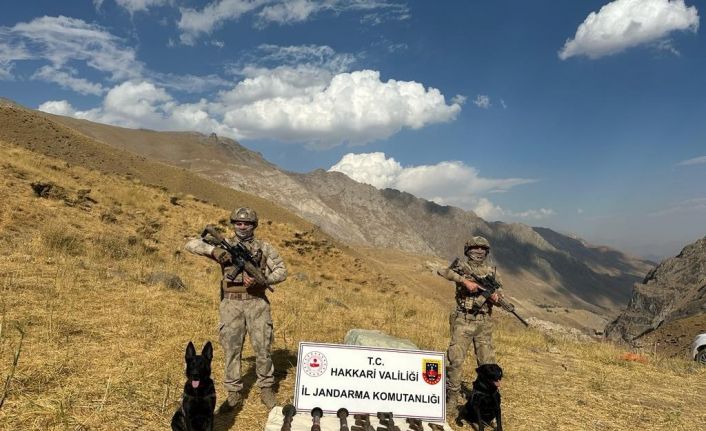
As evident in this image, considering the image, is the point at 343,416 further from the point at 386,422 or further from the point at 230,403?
the point at 230,403

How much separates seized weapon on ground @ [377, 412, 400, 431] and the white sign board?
9 cm

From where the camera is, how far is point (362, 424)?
5301 mm

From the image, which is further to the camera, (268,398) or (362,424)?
(268,398)

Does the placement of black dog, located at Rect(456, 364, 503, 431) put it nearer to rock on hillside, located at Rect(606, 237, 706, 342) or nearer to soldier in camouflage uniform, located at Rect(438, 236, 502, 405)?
soldier in camouflage uniform, located at Rect(438, 236, 502, 405)

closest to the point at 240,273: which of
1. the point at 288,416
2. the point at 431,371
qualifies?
the point at 288,416

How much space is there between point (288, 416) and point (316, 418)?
0.35 m

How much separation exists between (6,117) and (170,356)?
56.3 m

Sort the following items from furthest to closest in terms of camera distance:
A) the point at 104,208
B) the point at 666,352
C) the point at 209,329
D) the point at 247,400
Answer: the point at 104,208 → the point at 666,352 → the point at 209,329 → the point at 247,400

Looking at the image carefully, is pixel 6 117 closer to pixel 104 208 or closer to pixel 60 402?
pixel 104 208

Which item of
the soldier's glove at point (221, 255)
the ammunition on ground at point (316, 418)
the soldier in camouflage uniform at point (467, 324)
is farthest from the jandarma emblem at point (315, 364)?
the soldier in camouflage uniform at point (467, 324)

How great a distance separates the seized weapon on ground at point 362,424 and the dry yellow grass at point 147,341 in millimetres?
1402

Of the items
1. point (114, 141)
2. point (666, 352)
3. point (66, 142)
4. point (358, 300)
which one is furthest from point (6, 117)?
point (114, 141)

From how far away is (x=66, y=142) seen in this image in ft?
170

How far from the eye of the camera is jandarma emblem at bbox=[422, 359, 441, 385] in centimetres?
592
